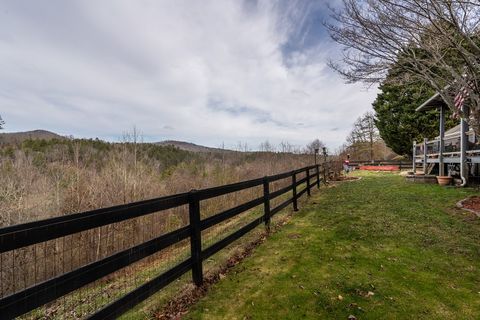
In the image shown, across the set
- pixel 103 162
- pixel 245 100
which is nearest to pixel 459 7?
pixel 103 162

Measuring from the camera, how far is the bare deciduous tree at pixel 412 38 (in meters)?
5.57

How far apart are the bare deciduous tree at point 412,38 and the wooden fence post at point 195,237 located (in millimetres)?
5842

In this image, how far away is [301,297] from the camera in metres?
3.20

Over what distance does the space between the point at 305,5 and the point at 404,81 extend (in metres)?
4.11

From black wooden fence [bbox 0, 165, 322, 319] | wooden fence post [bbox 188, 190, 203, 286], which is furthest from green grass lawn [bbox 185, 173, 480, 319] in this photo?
black wooden fence [bbox 0, 165, 322, 319]

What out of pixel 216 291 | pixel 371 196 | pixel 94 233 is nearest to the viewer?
pixel 216 291

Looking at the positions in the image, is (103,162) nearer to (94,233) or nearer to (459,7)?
(94,233)

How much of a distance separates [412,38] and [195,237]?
689 centimetres

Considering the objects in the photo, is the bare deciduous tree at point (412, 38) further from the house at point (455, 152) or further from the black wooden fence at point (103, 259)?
the black wooden fence at point (103, 259)

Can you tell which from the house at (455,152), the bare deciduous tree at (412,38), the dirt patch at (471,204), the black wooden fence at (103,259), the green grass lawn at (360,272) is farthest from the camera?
the house at (455,152)

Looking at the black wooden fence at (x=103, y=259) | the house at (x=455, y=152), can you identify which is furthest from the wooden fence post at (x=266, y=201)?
the house at (x=455, y=152)

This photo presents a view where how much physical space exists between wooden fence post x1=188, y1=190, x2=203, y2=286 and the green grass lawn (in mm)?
296

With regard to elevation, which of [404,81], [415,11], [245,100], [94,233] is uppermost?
[245,100]

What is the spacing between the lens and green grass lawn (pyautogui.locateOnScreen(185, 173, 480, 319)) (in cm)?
293
